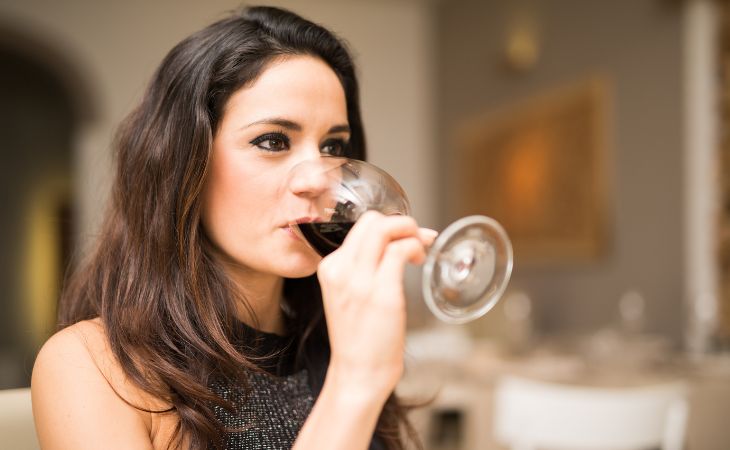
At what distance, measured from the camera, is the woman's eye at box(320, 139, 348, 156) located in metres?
1.21

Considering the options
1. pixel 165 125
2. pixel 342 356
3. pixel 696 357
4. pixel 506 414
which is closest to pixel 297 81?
pixel 165 125

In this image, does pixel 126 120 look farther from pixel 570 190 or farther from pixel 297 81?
pixel 570 190

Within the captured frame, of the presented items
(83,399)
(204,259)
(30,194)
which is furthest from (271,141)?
(30,194)

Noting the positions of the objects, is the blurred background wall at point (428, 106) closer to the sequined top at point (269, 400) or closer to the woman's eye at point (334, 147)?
the sequined top at point (269, 400)

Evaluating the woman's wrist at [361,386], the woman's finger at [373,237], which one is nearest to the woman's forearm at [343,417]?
the woman's wrist at [361,386]

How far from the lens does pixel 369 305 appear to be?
0.79 meters

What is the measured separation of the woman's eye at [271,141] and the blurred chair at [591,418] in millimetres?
1177

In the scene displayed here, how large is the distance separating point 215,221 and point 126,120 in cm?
32

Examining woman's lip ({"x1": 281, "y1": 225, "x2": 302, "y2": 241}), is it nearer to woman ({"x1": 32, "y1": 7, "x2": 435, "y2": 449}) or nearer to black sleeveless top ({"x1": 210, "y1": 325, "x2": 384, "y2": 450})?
woman ({"x1": 32, "y1": 7, "x2": 435, "y2": 449})

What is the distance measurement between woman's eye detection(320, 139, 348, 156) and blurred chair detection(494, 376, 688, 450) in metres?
1.04

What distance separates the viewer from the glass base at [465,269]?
101cm

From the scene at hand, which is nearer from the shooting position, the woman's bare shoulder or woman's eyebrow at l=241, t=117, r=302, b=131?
the woman's bare shoulder

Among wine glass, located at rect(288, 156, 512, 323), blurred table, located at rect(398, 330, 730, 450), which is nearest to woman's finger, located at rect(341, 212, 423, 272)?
wine glass, located at rect(288, 156, 512, 323)

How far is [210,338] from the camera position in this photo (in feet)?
3.74
